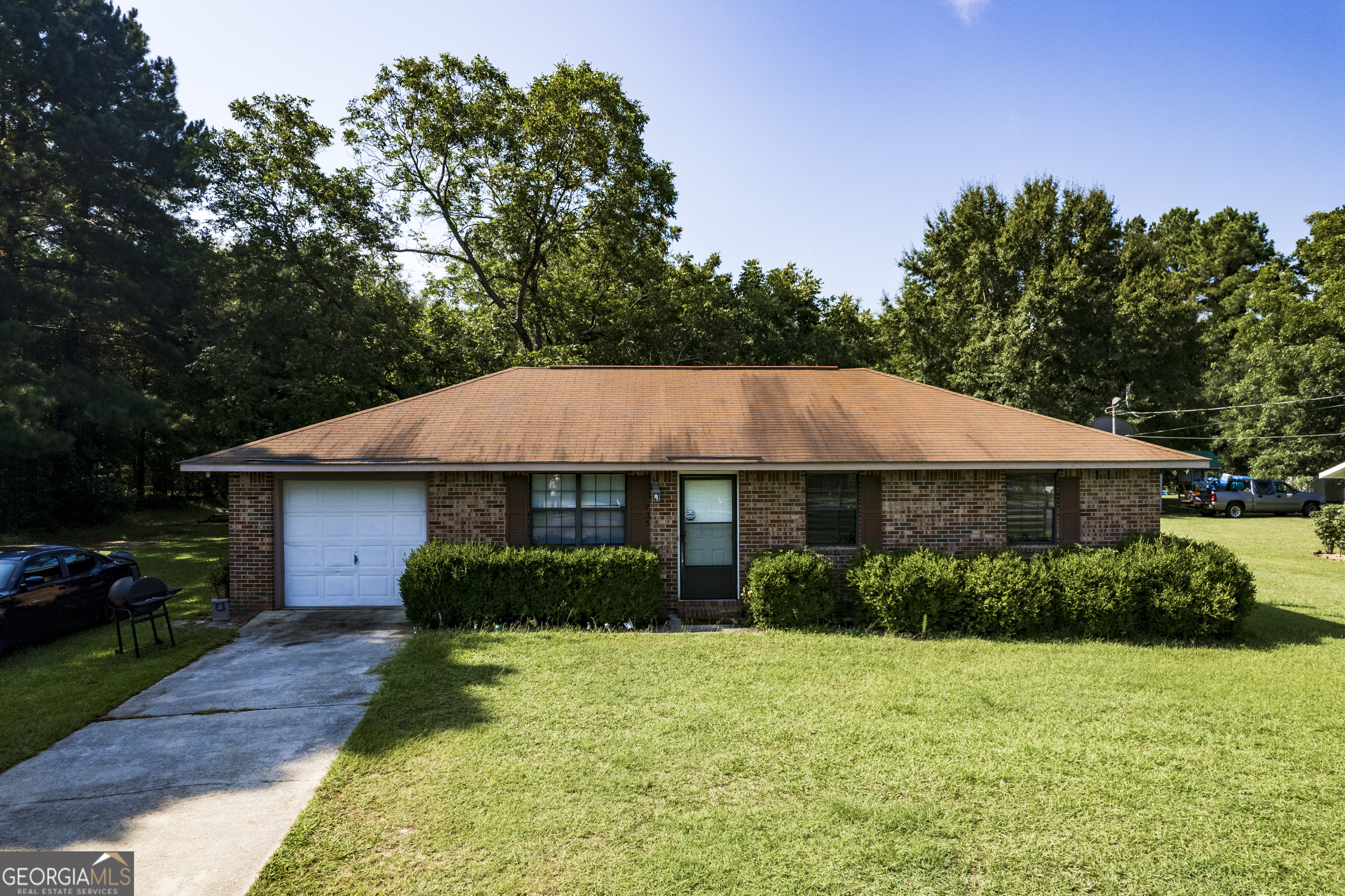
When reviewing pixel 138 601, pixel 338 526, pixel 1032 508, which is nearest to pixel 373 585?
pixel 338 526

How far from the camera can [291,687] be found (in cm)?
776

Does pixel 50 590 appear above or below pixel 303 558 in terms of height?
below

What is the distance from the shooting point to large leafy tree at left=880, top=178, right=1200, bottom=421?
3253 cm

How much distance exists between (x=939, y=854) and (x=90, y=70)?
1301 inches

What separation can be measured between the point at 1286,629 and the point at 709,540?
31.9 ft

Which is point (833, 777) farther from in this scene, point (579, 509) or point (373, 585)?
point (373, 585)

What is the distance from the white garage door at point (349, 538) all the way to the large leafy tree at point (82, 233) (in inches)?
504

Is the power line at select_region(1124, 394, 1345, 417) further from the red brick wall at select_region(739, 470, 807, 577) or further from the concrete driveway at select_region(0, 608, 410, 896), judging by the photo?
the concrete driveway at select_region(0, 608, 410, 896)

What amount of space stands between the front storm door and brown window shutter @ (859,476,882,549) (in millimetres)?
2288

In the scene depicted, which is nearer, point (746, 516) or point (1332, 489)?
point (746, 516)

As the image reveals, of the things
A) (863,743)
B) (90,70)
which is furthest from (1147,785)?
(90,70)

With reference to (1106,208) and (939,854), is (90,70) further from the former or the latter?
(1106,208)

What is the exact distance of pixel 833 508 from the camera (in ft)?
38.3

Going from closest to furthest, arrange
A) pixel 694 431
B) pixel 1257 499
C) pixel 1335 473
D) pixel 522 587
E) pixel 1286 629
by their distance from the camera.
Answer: pixel 522 587 < pixel 1286 629 < pixel 694 431 < pixel 1335 473 < pixel 1257 499
